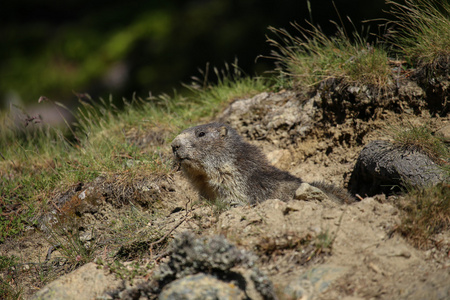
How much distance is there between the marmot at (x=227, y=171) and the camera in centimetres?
482

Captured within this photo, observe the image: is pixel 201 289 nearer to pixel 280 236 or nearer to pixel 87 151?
pixel 280 236

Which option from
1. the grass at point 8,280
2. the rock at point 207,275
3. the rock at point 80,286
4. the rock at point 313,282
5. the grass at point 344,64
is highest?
the grass at point 344,64

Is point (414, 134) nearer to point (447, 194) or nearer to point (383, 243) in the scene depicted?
point (447, 194)

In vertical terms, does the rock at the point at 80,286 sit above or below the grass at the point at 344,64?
below

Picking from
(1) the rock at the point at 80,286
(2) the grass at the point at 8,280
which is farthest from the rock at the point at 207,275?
(2) the grass at the point at 8,280

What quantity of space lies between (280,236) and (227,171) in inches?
60.3

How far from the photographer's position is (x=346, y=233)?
11.4 feet

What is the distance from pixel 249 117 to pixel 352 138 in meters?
1.56

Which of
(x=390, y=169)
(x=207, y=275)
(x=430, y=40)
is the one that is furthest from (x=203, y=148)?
(x=430, y=40)

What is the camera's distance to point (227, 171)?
16.1 feet

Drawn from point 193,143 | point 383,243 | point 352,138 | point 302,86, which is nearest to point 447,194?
point 383,243

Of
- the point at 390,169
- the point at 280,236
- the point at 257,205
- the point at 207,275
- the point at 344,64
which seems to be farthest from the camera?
the point at 344,64

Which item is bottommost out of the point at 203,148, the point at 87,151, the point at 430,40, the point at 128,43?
the point at 87,151

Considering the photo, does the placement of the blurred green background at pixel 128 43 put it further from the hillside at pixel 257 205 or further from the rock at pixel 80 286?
the rock at pixel 80 286
